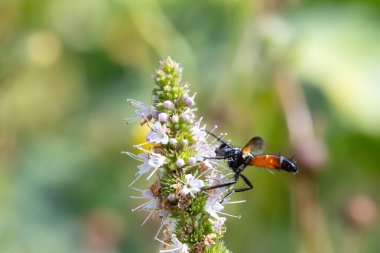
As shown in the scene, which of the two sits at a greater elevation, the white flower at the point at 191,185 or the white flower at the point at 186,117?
the white flower at the point at 186,117

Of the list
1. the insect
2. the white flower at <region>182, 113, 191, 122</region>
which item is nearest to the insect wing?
the insect

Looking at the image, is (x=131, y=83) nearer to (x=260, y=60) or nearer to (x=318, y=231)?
(x=260, y=60)

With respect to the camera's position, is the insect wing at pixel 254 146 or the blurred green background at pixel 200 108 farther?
the blurred green background at pixel 200 108

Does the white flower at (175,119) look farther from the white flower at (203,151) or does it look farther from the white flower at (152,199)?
the white flower at (152,199)

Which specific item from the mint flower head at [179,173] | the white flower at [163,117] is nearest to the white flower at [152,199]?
the mint flower head at [179,173]

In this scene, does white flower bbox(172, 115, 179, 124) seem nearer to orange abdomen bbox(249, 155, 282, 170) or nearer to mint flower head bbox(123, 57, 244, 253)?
mint flower head bbox(123, 57, 244, 253)

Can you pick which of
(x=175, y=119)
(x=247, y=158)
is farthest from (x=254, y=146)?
(x=175, y=119)
